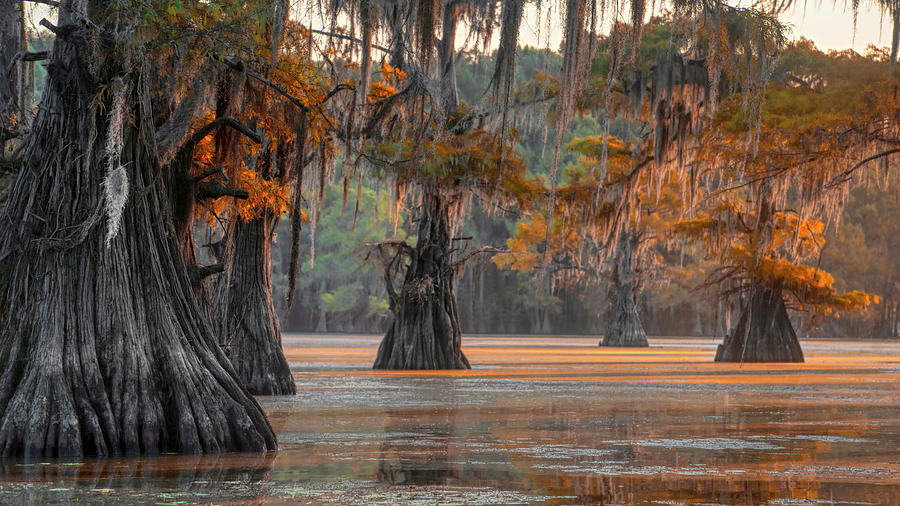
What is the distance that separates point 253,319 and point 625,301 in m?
34.7

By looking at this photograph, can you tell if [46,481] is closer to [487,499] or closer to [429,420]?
[487,499]

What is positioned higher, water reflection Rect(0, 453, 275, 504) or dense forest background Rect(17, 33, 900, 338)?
dense forest background Rect(17, 33, 900, 338)

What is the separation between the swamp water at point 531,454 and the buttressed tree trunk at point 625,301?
99.0 feet

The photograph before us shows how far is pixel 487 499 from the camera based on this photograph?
727cm

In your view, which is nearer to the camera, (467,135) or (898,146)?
(898,146)

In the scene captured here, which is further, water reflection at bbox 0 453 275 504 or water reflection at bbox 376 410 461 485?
water reflection at bbox 376 410 461 485

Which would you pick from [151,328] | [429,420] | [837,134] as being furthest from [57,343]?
[837,134]

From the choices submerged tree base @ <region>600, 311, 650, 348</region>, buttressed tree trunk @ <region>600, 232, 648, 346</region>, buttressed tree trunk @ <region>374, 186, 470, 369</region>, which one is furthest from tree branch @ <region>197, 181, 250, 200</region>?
submerged tree base @ <region>600, 311, 650, 348</region>

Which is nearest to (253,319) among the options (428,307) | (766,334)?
(428,307)

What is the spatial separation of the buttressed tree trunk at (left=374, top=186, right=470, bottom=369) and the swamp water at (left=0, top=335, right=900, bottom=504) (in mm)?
5058

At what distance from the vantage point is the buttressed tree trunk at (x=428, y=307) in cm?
2508

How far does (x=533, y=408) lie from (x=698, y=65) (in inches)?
414

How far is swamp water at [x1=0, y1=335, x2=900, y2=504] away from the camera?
24.7 ft

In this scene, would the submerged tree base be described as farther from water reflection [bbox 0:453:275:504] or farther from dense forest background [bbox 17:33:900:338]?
water reflection [bbox 0:453:275:504]
